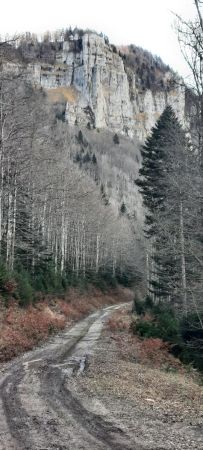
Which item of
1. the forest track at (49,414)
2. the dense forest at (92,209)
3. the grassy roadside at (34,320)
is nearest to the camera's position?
the forest track at (49,414)

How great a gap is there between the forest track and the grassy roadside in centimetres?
175

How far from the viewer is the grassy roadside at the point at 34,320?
1608cm

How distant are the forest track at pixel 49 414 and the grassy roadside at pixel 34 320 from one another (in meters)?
1.75

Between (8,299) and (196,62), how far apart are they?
44.7 ft

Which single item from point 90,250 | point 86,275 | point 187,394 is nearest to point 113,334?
point 187,394

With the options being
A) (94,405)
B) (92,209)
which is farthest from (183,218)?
(92,209)

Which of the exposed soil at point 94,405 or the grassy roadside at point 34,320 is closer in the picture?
the exposed soil at point 94,405

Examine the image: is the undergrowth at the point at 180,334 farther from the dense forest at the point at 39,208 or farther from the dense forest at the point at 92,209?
the dense forest at the point at 39,208

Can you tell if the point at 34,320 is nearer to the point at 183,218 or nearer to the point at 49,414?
the point at 183,218

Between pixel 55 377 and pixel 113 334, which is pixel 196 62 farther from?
pixel 113 334

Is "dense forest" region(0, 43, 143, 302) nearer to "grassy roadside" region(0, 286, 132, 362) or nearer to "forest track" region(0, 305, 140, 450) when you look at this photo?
"grassy roadside" region(0, 286, 132, 362)

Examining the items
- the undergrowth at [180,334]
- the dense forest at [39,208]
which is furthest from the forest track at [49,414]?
the dense forest at [39,208]

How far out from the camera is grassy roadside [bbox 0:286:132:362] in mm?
16078

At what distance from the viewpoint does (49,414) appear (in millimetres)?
8070
